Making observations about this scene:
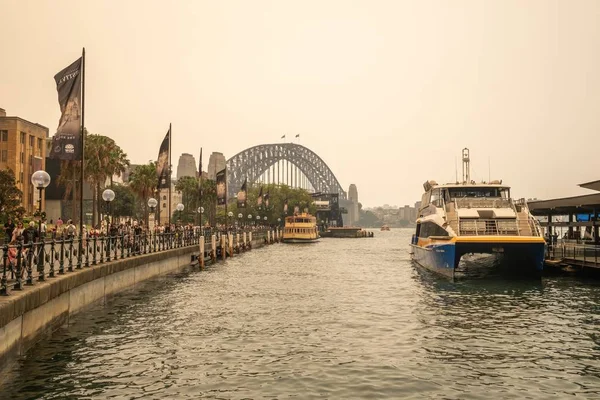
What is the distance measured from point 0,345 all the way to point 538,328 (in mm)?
17106

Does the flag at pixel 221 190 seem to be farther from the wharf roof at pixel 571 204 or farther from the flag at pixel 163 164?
the wharf roof at pixel 571 204

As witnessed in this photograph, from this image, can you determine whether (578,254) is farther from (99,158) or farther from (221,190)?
A: (99,158)

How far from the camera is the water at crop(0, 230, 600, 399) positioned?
45.1 feet

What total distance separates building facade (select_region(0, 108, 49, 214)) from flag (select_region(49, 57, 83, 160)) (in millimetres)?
65059

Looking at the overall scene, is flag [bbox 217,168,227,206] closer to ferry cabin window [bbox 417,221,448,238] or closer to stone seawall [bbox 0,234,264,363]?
ferry cabin window [bbox 417,221,448,238]

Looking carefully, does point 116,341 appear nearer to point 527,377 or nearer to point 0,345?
point 0,345

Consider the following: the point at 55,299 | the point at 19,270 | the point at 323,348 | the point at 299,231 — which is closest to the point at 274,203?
the point at 299,231

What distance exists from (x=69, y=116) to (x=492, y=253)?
25.5m

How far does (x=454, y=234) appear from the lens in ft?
115

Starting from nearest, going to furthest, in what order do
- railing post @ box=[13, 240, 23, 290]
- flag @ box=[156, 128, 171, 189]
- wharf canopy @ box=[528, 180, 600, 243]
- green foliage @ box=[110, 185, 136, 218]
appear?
railing post @ box=[13, 240, 23, 290] → flag @ box=[156, 128, 171, 189] → wharf canopy @ box=[528, 180, 600, 243] → green foliage @ box=[110, 185, 136, 218]

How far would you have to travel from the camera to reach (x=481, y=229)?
35.1 meters

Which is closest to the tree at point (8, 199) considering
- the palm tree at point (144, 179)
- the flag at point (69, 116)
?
the flag at point (69, 116)

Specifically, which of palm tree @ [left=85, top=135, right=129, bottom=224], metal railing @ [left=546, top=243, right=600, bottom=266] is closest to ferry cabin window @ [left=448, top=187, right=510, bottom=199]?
metal railing @ [left=546, top=243, right=600, bottom=266]

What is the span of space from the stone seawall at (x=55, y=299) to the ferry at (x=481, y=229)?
60.0 feet
